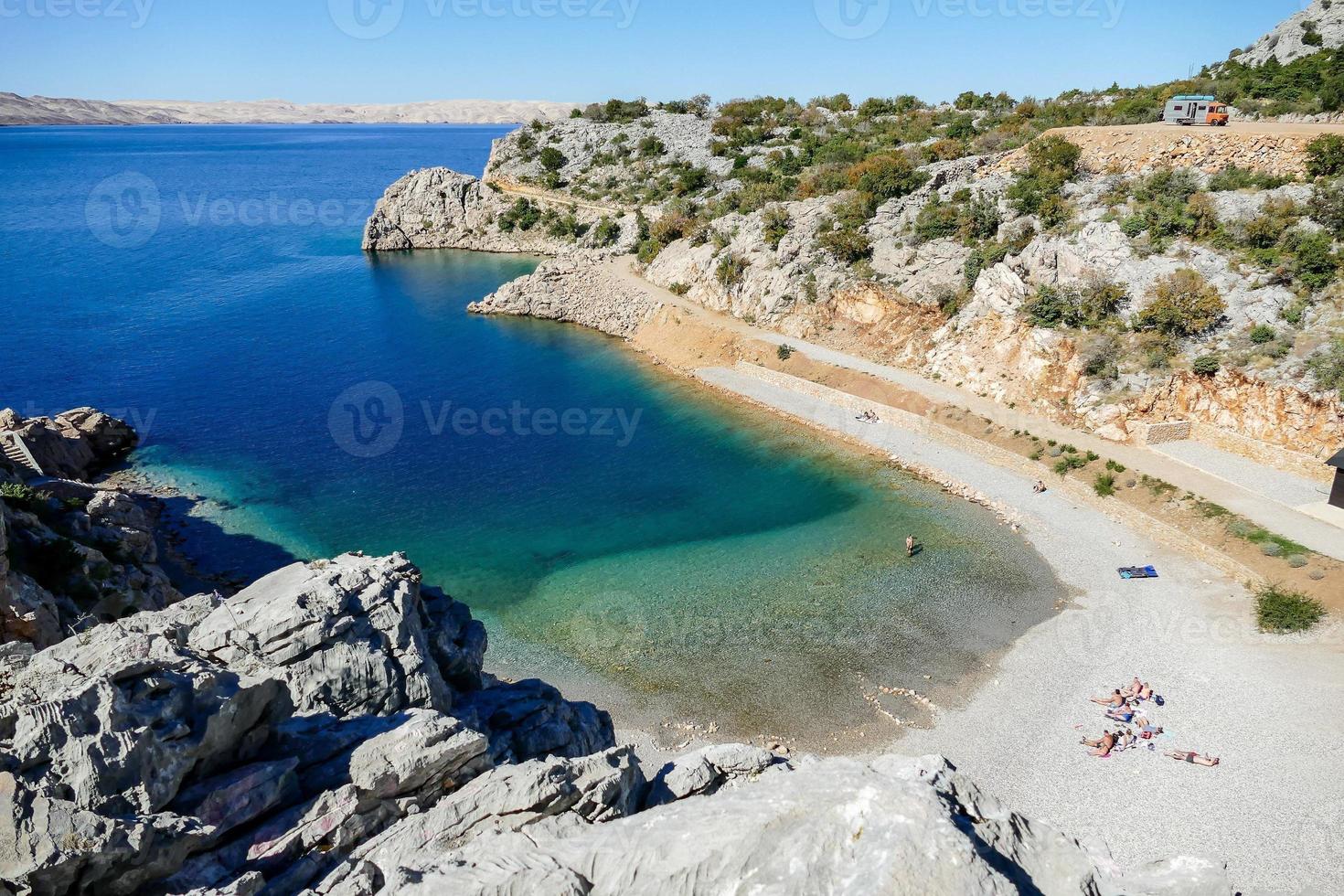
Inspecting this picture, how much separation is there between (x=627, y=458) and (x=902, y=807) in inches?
1300

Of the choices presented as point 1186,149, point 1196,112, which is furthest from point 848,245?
point 1196,112

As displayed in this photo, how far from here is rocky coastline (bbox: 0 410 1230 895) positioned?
841 cm

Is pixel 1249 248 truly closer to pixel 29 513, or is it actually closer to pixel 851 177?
pixel 851 177

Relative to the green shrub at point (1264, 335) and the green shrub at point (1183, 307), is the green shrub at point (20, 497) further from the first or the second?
the green shrub at point (1264, 335)

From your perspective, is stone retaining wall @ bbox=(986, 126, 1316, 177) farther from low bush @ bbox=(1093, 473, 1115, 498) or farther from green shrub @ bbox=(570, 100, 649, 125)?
green shrub @ bbox=(570, 100, 649, 125)

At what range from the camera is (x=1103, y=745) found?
68.0 ft

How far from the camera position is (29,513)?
2352 cm

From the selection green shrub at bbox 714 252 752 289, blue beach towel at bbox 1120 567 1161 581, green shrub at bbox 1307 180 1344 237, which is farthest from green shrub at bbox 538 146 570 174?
blue beach towel at bbox 1120 567 1161 581

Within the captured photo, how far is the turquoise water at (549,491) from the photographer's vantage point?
84.4 ft

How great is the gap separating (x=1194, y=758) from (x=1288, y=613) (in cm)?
815

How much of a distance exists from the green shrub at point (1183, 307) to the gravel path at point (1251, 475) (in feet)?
20.1

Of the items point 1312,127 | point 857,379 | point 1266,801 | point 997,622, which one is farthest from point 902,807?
point 1312,127

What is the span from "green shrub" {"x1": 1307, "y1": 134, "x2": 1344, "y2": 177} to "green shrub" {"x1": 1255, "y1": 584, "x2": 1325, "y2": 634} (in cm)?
2595

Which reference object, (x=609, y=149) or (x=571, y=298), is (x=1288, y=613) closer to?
(x=571, y=298)
